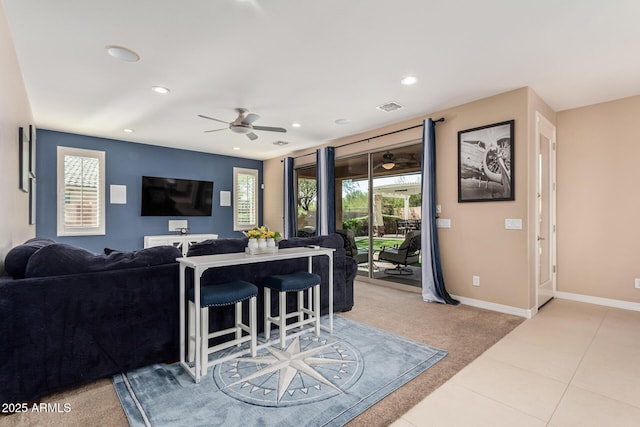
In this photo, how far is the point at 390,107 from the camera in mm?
4418

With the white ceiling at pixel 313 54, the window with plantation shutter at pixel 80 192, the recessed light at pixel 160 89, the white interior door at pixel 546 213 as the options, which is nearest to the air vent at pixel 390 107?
the white ceiling at pixel 313 54

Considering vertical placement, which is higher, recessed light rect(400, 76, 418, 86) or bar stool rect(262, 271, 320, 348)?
recessed light rect(400, 76, 418, 86)

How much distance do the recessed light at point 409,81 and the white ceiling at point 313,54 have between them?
91 mm

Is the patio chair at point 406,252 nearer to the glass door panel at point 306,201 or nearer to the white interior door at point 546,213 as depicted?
the white interior door at point 546,213

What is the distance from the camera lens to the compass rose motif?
7.02ft

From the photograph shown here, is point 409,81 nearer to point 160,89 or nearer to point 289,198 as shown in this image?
point 160,89

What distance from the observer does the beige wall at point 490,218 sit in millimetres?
3777

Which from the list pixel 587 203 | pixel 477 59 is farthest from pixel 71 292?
pixel 587 203

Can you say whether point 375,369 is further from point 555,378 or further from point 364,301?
point 364,301

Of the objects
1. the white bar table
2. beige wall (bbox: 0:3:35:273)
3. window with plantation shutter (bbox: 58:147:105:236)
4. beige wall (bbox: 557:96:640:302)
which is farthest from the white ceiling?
the white bar table

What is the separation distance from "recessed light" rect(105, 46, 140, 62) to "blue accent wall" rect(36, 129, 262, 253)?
3705 mm

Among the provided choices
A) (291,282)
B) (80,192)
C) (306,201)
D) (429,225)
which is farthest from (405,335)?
(80,192)

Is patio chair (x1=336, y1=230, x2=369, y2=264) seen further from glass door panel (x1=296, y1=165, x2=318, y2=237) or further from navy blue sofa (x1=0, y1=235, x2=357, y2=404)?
navy blue sofa (x1=0, y1=235, x2=357, y2=404)

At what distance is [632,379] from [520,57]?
2.82 metres
